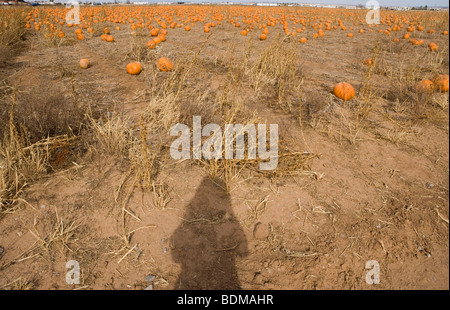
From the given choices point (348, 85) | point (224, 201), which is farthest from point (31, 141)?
point (348, 85)

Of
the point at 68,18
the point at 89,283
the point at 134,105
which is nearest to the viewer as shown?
the point at 89,283

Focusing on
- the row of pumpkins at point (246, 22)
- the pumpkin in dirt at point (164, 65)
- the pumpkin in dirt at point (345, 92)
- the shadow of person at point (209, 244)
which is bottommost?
the shadow of person at point (209, 244)

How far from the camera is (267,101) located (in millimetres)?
4281

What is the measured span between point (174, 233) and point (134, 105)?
275 centimetres

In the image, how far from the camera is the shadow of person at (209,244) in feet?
5.80

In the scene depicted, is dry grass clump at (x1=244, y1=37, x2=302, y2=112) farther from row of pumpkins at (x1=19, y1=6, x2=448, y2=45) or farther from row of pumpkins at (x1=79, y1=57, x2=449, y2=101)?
row of pumpkins at (x1=19, y1=6, x2=448, y2=45)

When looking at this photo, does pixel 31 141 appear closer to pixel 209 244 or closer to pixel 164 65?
pixel 209 244

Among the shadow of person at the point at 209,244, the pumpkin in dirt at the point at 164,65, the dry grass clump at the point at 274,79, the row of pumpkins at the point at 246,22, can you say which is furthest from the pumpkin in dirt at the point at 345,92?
the row of pumpkins at the point at 246,22

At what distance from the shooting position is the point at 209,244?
2.01 m

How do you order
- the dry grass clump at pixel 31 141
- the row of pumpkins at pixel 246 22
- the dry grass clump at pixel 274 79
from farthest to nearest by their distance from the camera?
the row of pumpkins at pixel 246 22, the dry grass clump at pixel 274 79, the dry grass clump at pixel 31 141

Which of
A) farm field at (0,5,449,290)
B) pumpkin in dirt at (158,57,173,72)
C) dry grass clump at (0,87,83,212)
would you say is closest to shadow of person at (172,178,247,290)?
farm field at (0,5,449,290)

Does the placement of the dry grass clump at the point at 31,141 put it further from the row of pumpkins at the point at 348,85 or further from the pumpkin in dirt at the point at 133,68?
the row of pumpkins at the point at 348,85
